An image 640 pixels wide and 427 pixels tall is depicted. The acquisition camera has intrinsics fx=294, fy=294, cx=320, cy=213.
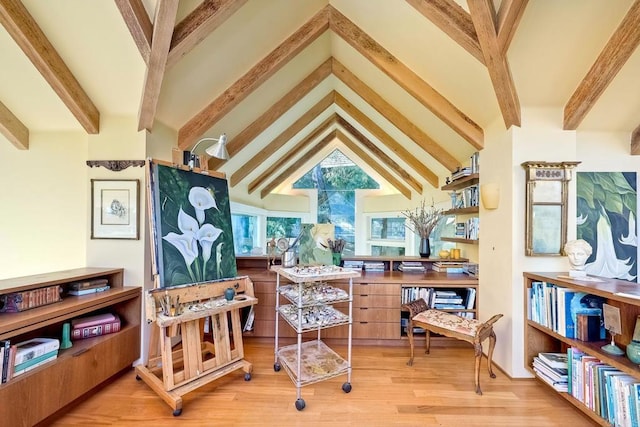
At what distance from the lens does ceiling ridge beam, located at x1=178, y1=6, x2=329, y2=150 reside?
10.4 feet

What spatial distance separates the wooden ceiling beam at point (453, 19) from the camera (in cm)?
228

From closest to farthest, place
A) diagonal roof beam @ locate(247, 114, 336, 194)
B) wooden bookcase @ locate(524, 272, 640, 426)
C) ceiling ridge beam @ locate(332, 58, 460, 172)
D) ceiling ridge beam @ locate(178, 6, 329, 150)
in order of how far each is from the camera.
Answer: wooden bookcase @ locate(524, 272, 640, 426), ceiling ridge beam @ locate(178, 6, 329, 150), ceiling ridge beam @ locate(332, 58, 460, 172), diagonal roof beam @ locate(247, 114, 336, 194)

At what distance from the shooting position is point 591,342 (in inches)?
83.8

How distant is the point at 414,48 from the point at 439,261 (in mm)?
2513

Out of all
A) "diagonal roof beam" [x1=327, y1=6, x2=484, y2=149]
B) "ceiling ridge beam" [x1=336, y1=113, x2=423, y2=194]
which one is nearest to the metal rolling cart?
"diagonal roof beam" [x1=327, y1=6, x2=484, y2=149]

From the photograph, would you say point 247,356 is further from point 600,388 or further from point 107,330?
point 600,388

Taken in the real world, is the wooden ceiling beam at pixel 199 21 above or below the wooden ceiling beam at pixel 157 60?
above

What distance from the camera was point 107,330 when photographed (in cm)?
258

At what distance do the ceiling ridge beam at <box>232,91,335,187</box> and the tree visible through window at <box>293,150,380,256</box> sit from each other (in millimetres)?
3307

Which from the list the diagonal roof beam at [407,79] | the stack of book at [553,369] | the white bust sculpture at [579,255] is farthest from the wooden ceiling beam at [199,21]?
the stack of book at [553,369]

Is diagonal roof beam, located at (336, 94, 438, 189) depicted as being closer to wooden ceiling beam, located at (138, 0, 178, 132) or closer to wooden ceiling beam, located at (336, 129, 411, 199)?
wooden ceiling beam, located at (336, 129, 411, 199)

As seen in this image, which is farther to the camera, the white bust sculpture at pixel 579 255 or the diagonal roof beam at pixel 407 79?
the diagonal roof beam at pixel 407 79

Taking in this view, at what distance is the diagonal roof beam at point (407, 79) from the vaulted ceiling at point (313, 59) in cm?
1

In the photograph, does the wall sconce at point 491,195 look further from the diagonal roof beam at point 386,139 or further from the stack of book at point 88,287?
the stack of book at point 88,287
